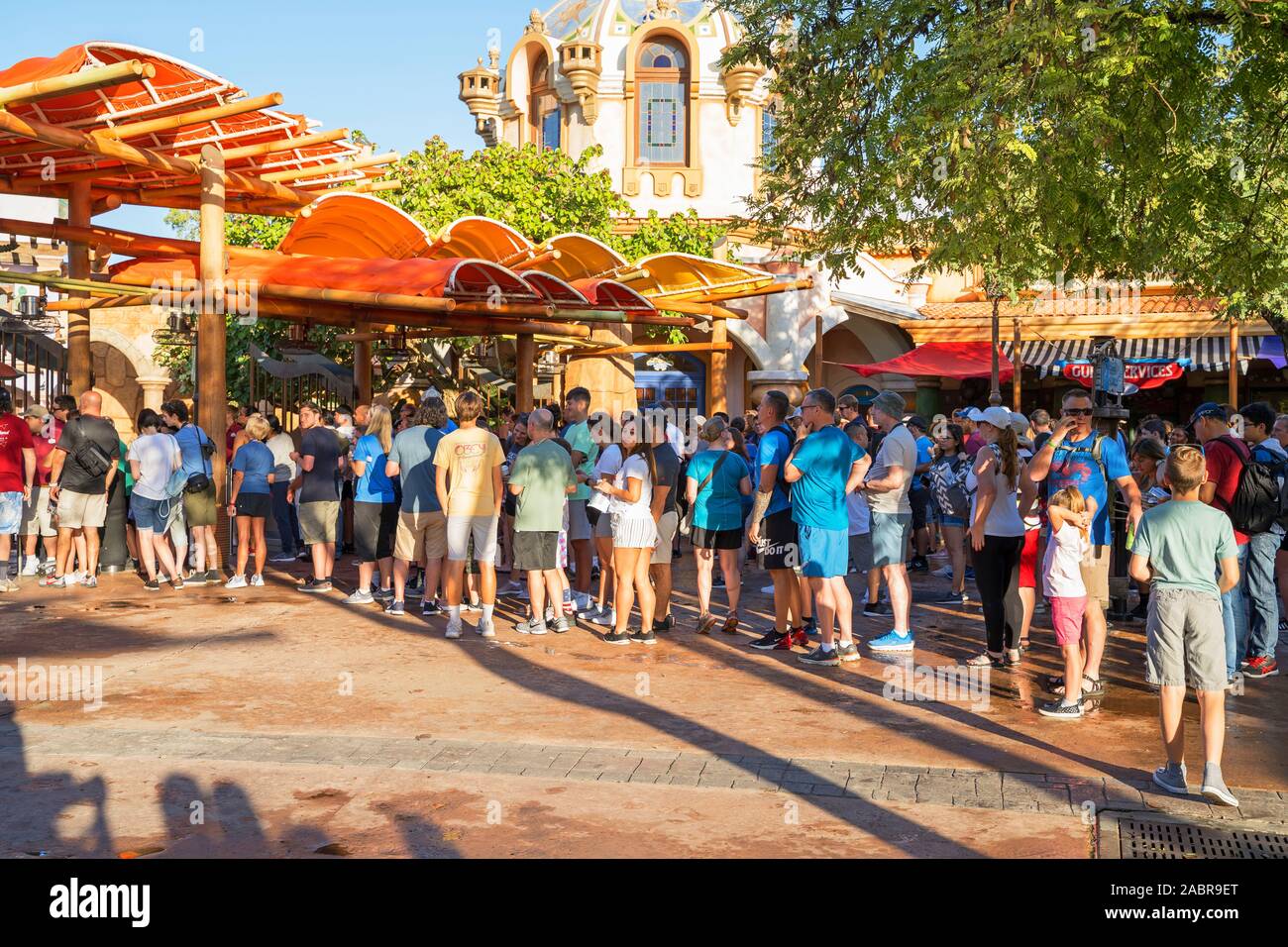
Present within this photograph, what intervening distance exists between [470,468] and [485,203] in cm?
1522

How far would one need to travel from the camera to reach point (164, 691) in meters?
7.40

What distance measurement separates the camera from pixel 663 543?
9.59 metres

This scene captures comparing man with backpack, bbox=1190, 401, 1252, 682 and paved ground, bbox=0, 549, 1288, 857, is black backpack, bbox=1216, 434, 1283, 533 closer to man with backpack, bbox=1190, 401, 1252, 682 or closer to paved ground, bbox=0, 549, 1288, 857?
man with backpack, bbox=1190, 401, 1252, 682

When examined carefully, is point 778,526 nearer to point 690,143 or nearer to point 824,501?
point 824,501

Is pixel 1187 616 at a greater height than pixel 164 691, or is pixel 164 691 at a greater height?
pixel 1187 616

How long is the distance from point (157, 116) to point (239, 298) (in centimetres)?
188

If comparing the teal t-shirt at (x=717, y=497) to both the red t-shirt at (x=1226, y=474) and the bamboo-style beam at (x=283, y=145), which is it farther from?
the bamboo-style beam at (x=283, y=145)

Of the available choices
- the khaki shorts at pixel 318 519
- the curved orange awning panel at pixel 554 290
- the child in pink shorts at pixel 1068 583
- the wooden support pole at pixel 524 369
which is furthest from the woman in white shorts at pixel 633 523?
the wooden support pole at pixel 524 369

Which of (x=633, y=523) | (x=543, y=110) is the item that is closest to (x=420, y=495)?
(x=633, y=523)

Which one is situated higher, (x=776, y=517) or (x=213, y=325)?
(x=213, y=325)

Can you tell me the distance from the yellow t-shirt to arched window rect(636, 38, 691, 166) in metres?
20.5

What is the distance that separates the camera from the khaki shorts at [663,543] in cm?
957
